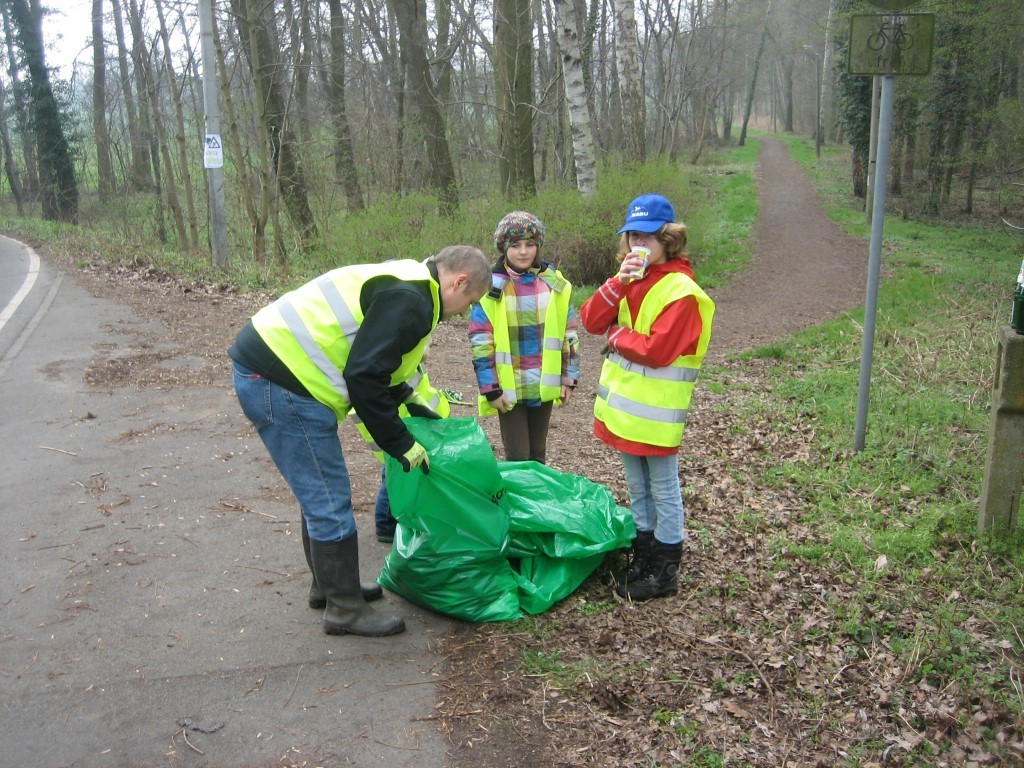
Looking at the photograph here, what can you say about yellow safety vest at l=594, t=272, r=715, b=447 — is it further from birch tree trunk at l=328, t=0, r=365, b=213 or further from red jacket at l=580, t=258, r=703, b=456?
birch tree trunk at l=328, t=0, r=365, b=213

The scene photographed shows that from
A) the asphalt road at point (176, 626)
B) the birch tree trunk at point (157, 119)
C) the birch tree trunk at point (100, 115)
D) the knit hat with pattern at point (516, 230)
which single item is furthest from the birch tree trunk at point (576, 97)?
the birch tree trunk at point (100, 115)

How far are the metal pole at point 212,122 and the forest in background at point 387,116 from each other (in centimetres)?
9

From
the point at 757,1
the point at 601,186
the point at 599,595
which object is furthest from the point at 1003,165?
the point at 757,1

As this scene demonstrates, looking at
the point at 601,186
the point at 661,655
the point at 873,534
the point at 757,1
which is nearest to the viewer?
the point at 661,655

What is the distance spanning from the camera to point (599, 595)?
402 centimetres

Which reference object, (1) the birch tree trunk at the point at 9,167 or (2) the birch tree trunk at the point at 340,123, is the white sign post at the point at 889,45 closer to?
(2) the birch tree trunk at the point at 340,123

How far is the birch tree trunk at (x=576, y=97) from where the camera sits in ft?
40.6

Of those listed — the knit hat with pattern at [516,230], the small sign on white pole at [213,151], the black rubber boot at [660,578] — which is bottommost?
the black rubber boot at [660,578]

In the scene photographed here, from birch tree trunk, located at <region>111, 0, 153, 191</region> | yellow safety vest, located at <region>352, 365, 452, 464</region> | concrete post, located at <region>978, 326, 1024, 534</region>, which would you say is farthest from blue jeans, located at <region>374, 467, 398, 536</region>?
birch tree trunk, located at <region>111, 0, 153, 191</region>

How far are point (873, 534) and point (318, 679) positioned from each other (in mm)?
2942

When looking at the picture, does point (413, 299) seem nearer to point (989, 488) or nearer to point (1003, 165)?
point (989, 488)

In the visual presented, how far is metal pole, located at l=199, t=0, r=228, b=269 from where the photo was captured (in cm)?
1242

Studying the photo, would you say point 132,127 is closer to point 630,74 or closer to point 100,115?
point 100,115

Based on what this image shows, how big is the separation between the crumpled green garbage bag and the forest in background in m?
7.49
